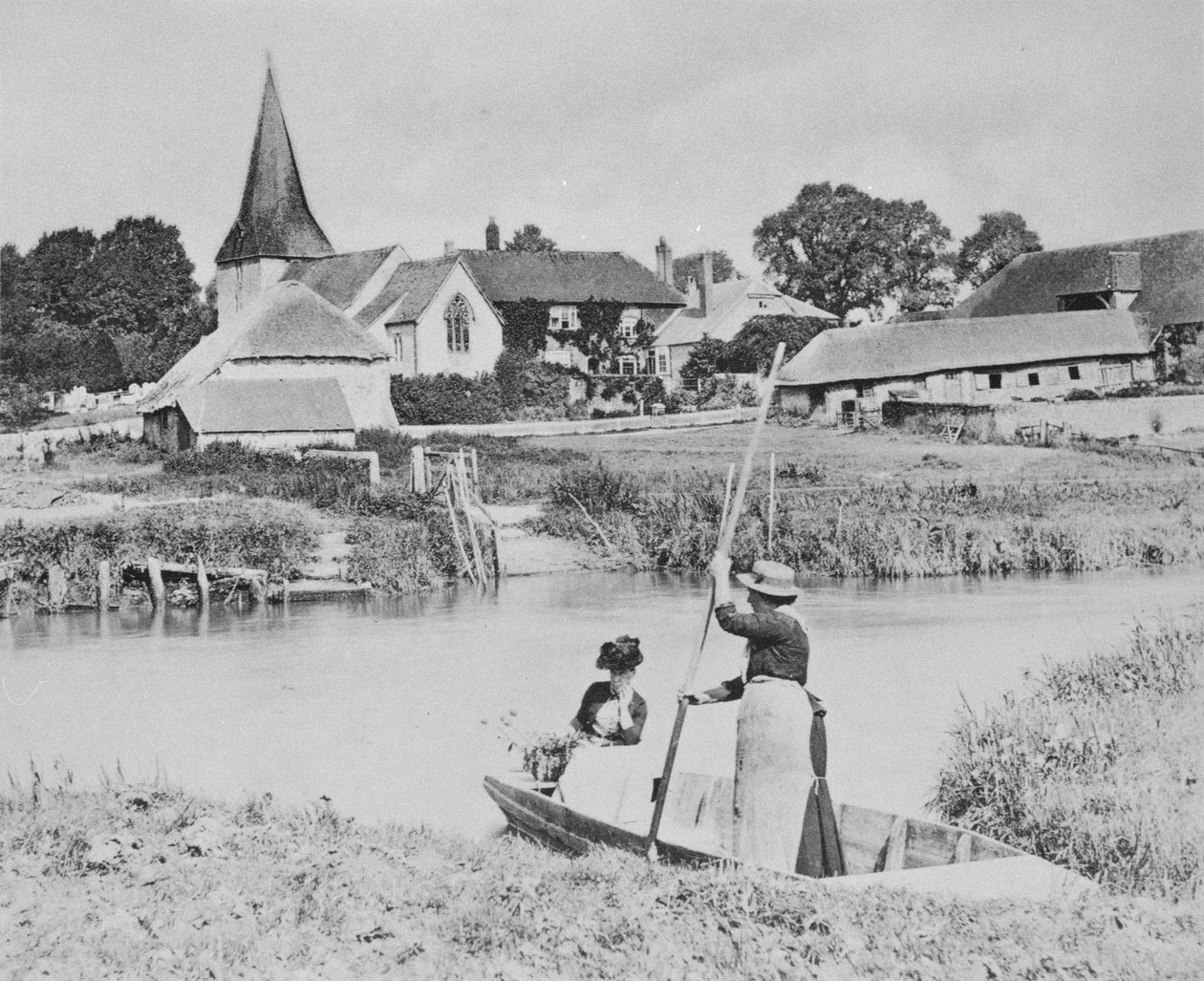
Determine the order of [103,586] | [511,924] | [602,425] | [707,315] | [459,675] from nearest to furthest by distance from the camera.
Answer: [511,924]
[459,675]
[103,586]
[602,425]
[707,315]

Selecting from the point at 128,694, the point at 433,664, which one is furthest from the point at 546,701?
the point at 128,694

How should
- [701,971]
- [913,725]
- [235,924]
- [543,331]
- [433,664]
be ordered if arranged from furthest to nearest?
[543,331]
[433,664]
[913,725]
[235,924]
[701,971]

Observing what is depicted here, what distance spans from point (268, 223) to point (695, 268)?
86.6 feet

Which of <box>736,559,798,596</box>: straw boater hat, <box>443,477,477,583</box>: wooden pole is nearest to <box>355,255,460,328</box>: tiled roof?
<box>443,477,477,583</box>: wooden pole

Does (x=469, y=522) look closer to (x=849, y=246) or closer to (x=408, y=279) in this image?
(x=849, y=246)

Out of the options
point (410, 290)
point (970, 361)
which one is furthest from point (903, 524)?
point (410, 290)

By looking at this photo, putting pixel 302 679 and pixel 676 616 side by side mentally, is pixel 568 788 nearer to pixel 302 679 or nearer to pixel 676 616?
pixel 302 679

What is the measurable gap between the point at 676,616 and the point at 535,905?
13.6 metres

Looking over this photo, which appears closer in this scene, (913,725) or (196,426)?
(913,725)

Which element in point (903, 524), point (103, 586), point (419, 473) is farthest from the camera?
point (419, 473)

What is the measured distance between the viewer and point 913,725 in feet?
44.6

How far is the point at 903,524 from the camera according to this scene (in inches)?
965

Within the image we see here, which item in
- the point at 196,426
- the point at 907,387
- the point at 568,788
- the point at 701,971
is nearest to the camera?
the point at 701,971

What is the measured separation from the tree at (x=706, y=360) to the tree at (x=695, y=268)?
8.98m
